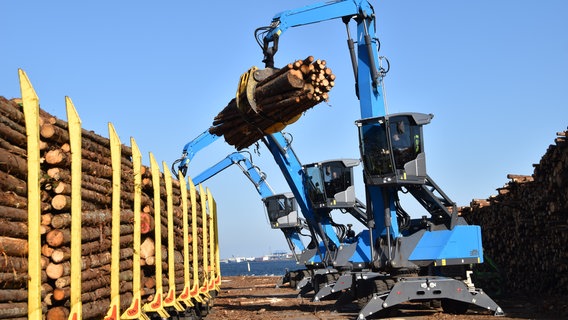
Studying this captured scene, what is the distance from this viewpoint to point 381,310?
1533 cm

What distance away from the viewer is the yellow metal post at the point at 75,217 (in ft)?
23.0

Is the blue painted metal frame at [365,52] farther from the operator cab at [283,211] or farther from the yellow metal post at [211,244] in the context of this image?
the operator cab at [283,211]

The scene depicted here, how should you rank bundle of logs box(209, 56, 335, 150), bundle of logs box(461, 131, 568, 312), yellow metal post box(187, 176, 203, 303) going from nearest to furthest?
bundle of logs box(209, 56, 335, 150) < yellow metal post box(187, 176, 203, 303) < bundle of logs box(461, 131, 568, 312)

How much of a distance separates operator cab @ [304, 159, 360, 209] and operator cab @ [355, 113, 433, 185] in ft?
20.3

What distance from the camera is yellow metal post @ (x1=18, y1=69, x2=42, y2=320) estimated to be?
6.22 meters

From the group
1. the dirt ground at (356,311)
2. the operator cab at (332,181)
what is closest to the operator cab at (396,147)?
the dirt ground at (356,311)

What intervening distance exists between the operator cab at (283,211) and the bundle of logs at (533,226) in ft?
30.7

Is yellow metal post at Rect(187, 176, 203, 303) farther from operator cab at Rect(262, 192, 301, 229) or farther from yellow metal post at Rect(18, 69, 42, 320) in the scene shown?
operator cab at Rect(262, 192, 301, 229)

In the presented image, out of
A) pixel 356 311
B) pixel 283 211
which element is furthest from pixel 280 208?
pixel 356 311

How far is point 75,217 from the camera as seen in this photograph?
281 inches

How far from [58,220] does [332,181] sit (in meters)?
15.6

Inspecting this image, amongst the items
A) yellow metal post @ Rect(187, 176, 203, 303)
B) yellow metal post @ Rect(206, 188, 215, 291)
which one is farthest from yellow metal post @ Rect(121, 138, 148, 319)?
yellow metal post @ Rect(206, 188, 215, 291)

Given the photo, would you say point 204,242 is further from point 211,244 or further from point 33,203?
point 33,203

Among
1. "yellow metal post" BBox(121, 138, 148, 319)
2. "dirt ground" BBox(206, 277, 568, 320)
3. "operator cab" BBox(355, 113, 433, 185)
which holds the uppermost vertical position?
"operator cab" BBox(355, 113, 433, 185)
